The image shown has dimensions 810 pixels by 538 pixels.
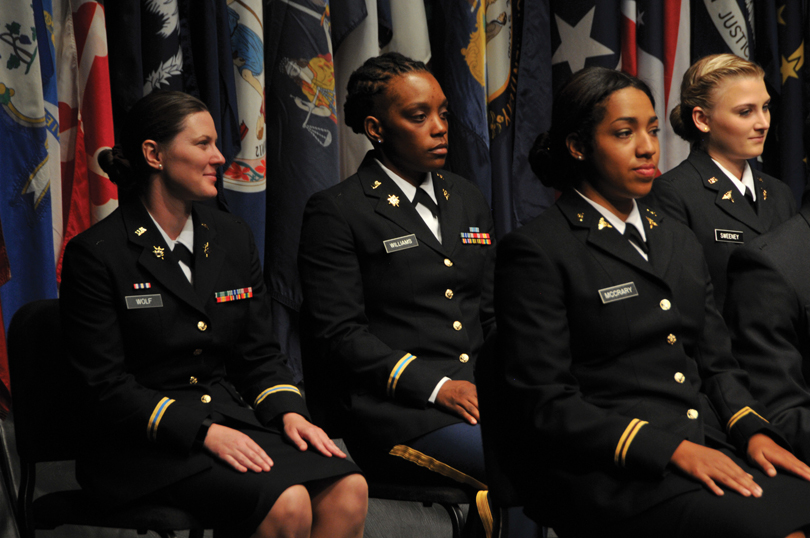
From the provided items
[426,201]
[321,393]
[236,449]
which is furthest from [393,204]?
[236,449]

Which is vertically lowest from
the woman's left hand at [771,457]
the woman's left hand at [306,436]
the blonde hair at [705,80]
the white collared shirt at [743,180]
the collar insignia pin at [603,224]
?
the woman's left hand at [306,436]

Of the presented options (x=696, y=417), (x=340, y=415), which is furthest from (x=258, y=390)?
(x=696, y=417)

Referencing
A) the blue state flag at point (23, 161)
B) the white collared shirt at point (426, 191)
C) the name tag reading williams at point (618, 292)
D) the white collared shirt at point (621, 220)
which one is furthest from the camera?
the blue state flag at point (23, 161)

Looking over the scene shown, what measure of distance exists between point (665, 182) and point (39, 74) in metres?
1.86

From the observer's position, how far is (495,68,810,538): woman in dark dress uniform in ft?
4.52

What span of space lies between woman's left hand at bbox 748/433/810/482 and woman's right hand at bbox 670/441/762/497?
67mm

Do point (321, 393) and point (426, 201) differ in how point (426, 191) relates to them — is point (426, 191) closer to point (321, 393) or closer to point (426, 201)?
point (426, 201)

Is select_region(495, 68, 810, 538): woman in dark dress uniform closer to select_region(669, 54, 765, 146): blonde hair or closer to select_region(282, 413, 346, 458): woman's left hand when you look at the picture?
select_region(282, 413, 346, 458): woman's left hand

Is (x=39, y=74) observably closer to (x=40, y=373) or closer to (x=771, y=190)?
Result: (x=40, y=373)

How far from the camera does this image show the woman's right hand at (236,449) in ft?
5.66

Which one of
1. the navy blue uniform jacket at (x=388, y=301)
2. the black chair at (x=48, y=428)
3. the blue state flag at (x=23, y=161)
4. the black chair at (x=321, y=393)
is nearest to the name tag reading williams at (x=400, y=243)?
the navy blue uniform jacket at (x=388, y=301)

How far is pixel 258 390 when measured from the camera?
200 centimetres

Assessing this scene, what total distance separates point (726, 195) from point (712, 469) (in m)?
1.39

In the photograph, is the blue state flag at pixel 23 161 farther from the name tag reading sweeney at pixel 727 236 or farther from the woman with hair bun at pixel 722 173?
the name tag reading sweeney at pixel 727 236
